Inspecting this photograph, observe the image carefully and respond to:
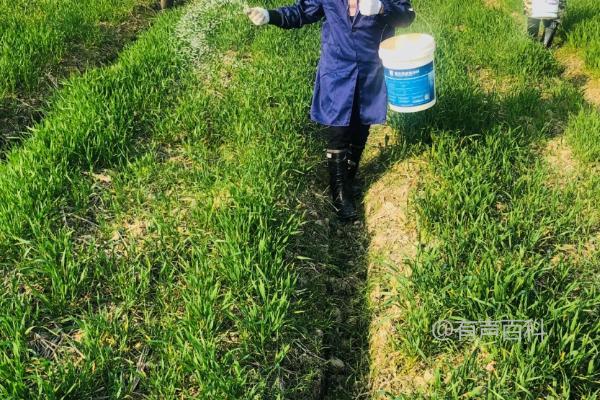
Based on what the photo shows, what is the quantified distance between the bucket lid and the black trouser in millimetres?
Result: 365

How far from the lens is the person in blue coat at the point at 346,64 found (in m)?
3.26

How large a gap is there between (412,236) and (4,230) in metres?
2.31

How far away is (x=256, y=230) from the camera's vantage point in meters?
2.94

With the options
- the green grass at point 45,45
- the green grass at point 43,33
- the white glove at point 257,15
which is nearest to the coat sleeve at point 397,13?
the white glove at point 257,15

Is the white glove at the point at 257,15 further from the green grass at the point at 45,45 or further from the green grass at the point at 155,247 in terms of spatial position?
the green grass at the point at 45,45

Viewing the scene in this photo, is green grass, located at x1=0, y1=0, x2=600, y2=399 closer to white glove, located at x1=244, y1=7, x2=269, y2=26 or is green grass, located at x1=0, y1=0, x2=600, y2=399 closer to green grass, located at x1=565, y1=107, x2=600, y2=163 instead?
green grass, located at x1=565, y1=107, x2=600, y2=163

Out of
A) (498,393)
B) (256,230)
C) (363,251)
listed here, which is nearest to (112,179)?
(256,230)

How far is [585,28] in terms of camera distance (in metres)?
5.53

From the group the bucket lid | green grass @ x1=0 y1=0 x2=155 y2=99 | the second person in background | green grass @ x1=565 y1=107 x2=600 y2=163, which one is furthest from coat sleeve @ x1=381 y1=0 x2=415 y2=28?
green grass @ x1=0 y1=0 x2=155 y2=99

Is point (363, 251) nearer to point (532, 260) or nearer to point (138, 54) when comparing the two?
point (532, 260)

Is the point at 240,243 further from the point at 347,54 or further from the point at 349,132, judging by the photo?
the point at 347,54

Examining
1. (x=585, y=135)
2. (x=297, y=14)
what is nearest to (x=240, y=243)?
(x=297, y=14)

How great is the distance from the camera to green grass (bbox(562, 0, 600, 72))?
511cm

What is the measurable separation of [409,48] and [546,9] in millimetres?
3159
